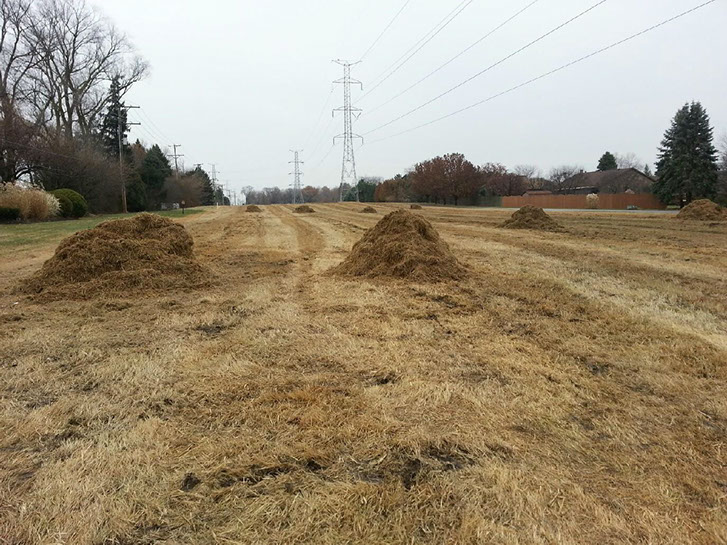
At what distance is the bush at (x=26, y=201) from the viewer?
20484 millimetres

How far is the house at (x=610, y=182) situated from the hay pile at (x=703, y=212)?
44.5m

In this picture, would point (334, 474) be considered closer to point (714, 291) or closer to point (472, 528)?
point (472, 528)

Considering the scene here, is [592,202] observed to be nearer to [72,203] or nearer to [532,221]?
[532,221]

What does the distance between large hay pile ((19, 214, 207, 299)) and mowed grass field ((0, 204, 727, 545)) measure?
67 centimetres

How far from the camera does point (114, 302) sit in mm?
5512

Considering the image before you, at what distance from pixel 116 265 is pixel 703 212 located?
968 inches

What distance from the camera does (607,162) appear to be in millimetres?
74750

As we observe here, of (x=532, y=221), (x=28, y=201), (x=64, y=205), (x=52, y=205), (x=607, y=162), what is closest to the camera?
(x=532, y=221)

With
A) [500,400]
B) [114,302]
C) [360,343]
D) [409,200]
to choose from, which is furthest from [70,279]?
[409,200]

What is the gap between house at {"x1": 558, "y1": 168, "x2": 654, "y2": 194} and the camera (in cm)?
6122

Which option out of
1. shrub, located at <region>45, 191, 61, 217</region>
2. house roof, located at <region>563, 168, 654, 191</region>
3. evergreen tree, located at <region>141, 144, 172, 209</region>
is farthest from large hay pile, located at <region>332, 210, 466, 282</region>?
house roof, located at <region>563, 168, 654, 191</region>

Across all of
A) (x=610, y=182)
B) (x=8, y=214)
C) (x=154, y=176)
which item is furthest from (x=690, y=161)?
(x=154, y=176)

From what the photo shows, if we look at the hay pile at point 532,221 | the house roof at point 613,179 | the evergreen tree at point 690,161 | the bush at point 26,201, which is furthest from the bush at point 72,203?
the house roof at point 613,179

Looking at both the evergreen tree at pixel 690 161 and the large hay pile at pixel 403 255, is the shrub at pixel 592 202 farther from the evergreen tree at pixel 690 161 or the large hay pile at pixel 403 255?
the large hay pile at pixel 403 255
